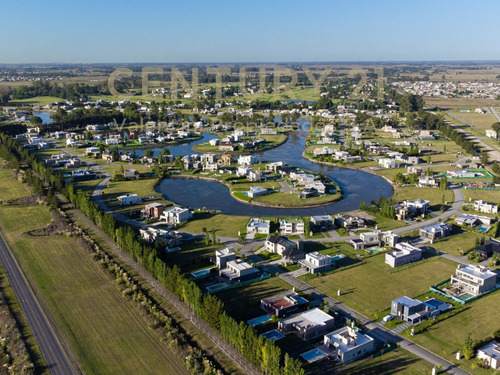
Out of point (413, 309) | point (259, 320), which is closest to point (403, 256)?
point (413, 309)

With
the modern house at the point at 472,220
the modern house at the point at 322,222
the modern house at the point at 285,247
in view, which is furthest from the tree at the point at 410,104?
the modern house at the point at 285,247

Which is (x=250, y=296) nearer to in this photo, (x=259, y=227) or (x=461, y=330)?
(x=259, y=227)

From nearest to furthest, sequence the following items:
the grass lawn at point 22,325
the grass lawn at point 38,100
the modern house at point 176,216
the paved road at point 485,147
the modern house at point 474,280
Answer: the grass lawn at point 22,325, the modern house at point 474,280, the modern house at point 176,216, the paved road at point 485,147, the grass lawn at point 38,100

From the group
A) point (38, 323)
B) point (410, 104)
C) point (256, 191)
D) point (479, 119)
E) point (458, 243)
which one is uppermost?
point (410, 104)

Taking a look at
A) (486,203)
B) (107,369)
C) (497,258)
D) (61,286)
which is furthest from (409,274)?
(61,286)

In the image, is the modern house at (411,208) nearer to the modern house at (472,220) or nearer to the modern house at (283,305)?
the modern house at (472,220)
